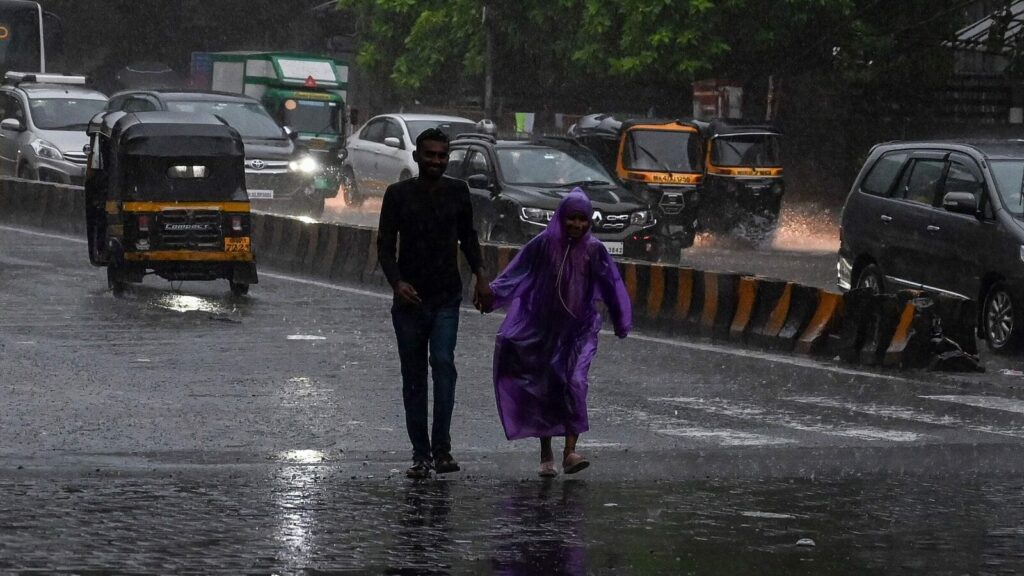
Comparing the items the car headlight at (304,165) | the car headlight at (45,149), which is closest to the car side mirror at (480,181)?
the car headlight at (304,165)

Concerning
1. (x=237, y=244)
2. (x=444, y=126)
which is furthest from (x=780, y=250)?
(x=237, y=244)

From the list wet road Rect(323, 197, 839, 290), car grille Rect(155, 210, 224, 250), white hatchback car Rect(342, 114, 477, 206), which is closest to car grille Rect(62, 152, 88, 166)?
wet road Rect(323, 197, 839, 290)

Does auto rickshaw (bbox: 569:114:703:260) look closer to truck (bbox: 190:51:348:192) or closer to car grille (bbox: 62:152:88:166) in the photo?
truck (bbox: 190:51:348:192)

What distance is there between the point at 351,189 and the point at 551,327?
23.5 m

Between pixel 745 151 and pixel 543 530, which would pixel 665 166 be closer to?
pixel 745 151

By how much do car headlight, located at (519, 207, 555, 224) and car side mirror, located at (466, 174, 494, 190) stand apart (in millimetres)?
838

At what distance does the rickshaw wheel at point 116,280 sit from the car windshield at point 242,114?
31.8 ft

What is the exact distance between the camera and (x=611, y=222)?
2288cm

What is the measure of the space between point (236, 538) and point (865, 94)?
3518cm

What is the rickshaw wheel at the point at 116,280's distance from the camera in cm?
1892

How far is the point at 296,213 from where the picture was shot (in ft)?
98.4

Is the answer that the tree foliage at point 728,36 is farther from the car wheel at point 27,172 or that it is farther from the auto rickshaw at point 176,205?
the auto rickshaw at point 176,205

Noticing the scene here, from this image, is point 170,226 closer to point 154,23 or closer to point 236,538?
point 236,538

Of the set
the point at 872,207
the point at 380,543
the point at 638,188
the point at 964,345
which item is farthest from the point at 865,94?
the point at 380,543
